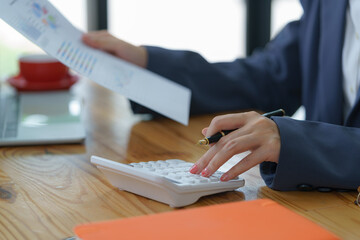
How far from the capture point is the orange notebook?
20.2 inches

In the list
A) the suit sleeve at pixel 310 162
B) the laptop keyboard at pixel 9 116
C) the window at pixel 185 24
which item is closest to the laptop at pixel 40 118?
the laptop keyboard at pixel 9 116

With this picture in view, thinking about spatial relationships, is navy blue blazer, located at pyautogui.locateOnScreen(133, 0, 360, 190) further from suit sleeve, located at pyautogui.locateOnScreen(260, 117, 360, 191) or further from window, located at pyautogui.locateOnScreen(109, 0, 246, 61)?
window, located at pyautogui.locateOnScreen(109, 0, 246, 61)

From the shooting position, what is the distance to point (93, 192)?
699 millimetres

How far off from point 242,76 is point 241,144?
59 cm

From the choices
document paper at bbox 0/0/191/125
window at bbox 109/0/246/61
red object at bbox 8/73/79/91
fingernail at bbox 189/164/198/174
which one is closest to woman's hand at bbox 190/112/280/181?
fingernail at bbox 189/164/198/174

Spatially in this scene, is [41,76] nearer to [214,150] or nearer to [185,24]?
[214,150]

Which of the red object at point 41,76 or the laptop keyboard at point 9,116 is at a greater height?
the red object at point 41,76

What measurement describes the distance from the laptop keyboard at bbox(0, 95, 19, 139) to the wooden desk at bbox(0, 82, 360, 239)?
62 mm

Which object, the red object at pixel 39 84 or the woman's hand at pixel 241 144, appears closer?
the woman's hand at pixel 241 144

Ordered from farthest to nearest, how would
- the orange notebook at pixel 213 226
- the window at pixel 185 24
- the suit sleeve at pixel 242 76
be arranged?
the window at pixel 185 24 < the suit sleeve at pixel 242 76 < the orange notebook at pixel 213 226

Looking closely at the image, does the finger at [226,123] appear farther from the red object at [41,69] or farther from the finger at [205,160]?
the red object at [41,69]

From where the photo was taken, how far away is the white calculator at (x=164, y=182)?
0.63 m

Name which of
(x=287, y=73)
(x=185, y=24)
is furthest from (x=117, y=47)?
(x=185, y=24)

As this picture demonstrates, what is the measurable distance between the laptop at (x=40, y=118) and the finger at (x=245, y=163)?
0.37 m
